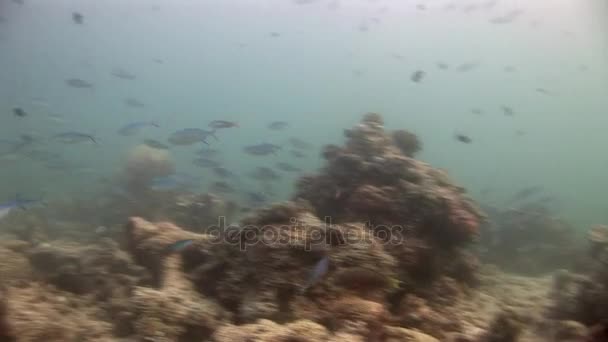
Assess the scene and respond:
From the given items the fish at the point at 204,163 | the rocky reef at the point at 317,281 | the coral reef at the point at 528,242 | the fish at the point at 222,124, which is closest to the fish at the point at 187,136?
the fish at the point at 222,124

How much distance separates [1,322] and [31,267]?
7.58ft

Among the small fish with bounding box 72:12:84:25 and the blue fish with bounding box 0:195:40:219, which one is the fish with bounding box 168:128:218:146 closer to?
the blue fish with bounding box 0:195:40:219

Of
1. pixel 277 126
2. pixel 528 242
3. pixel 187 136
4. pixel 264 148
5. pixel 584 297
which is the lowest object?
pixel 584 297

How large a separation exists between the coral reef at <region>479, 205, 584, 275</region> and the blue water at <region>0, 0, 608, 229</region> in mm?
4269

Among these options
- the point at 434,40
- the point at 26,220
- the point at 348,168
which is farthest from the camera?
the point at 434,40

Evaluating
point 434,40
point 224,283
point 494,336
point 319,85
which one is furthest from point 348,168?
point 319,85

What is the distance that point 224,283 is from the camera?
4.70m

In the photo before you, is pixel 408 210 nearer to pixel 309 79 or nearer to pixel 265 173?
pixel 265 173

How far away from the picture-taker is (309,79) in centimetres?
16400

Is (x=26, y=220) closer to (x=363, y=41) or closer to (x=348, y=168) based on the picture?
(x=348, y=168)

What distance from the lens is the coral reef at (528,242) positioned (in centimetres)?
1141

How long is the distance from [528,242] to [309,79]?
15733 cm

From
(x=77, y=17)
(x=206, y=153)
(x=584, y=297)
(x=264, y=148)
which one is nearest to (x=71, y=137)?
(x=264, y=148)

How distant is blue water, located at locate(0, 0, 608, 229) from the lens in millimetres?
26812
